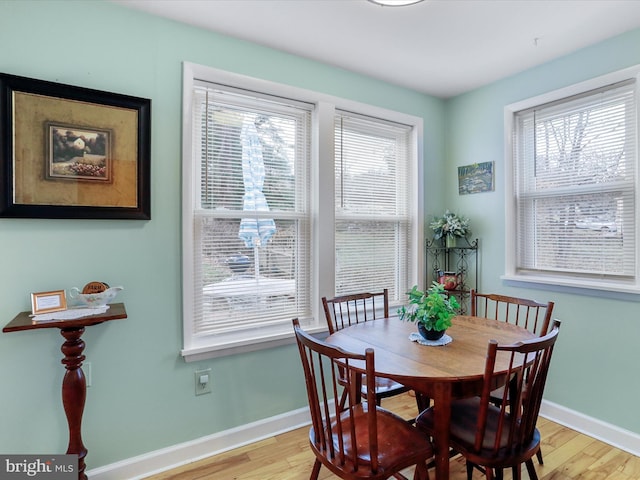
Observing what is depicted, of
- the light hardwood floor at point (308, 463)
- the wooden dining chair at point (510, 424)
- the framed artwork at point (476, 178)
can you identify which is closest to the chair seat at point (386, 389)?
the wooden dining chair at point (510, 424)

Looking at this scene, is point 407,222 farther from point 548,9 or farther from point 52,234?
point 52,234

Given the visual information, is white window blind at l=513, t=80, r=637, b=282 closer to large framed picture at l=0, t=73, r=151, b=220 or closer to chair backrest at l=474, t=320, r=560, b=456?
chair backrest at l=474, t=320, r=560, b=456

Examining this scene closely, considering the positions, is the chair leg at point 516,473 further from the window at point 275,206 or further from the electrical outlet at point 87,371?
the electrical outlet at point 87,371

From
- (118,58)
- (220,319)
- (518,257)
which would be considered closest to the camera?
(118,58)

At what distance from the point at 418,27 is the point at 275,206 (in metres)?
1.46

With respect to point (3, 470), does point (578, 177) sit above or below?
above

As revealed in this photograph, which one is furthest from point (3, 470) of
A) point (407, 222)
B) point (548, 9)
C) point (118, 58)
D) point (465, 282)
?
point (548, 9)

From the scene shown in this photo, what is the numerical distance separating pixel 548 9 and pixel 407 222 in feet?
5.72

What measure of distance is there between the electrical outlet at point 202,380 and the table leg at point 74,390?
62 cm

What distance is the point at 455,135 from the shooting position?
3.33 m

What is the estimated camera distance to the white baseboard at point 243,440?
195cm

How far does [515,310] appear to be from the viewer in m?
2.85

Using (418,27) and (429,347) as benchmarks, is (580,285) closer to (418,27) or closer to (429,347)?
(429,347)
